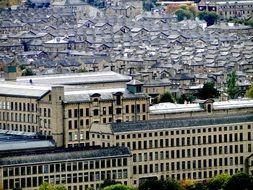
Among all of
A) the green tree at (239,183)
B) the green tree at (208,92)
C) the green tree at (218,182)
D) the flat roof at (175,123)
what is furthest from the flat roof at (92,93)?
the green tree at (208,92)

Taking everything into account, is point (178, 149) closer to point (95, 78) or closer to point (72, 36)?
point (95, 78)

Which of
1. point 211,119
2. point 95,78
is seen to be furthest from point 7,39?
point 211,119

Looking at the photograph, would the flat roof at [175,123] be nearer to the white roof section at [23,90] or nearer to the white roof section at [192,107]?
the white roof section at [192,107]

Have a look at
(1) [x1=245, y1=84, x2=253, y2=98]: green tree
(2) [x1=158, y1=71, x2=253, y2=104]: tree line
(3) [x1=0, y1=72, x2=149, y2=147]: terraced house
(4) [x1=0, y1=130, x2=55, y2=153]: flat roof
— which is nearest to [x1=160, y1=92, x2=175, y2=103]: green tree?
(2) [x1=158, y1=71, x2=253, y2=104]: tree line

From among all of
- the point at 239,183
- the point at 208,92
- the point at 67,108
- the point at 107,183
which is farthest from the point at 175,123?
the point at 208,92

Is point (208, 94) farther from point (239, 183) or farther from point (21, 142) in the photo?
point (239, 183)
